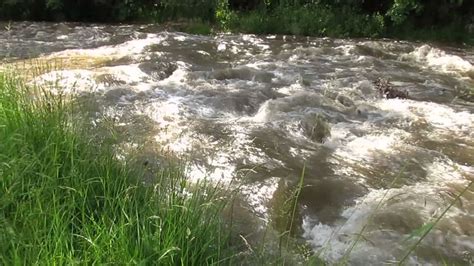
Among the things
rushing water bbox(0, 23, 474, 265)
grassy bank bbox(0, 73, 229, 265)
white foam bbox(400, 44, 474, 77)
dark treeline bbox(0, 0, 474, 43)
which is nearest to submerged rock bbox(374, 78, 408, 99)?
rushing water bbox(0, 23, 474, 265)

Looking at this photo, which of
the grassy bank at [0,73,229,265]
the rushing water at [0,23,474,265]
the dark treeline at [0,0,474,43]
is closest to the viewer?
the grassy bank at [0,73,229,265]

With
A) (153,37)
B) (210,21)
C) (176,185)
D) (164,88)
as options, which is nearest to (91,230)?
(176,185)

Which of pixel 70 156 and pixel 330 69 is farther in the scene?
pixel 330 69

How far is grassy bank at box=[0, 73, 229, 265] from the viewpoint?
258 cm

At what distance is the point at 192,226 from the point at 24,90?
2319 mm

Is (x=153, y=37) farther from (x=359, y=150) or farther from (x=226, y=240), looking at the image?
(x=226, y=240)

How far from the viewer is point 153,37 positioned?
12.4 metres

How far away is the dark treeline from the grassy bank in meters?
10.6

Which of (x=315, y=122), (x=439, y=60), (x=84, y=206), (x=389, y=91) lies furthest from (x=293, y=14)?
(x=84, y=206)

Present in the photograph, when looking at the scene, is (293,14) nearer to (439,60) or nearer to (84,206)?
(439,60)

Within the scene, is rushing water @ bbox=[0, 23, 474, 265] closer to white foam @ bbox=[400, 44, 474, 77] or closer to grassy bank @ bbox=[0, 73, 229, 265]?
white foam @ bbox=[400, 44, 474, 77]

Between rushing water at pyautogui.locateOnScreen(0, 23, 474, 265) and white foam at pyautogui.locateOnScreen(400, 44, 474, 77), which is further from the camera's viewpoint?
white foam at pyautogui.locateOnScreen(400, 44, 474, 77)

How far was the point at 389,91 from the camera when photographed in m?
7.92

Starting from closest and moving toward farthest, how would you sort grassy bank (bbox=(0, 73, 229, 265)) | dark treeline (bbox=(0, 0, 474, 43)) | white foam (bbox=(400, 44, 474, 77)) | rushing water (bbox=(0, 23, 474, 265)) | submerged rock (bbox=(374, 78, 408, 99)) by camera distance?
grassy bank (bbox=(0, 73, 229, 265)) < rushing water (bbox=(0, 23, 474, 265)) < submerged rock (bbox=(374, 78, 408, 99)) < white foam (bbox=(400, 44, 474, 77)) < dark treeline (bbox=(0, 0, 474, 43))
